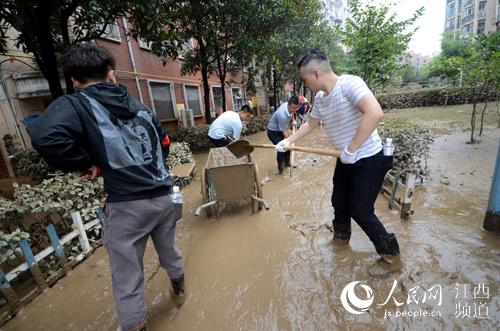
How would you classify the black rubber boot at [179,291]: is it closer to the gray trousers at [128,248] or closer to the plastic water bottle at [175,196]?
the gray trousers at [128,248]

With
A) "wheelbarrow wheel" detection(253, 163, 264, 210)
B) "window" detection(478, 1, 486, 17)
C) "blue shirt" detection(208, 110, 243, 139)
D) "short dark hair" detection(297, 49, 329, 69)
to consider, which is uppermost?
"window" detection(478, 1, 486, 17)

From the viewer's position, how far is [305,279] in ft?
7.34

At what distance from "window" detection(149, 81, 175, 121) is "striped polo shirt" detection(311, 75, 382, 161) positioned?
978 cm

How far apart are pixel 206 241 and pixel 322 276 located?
145cm

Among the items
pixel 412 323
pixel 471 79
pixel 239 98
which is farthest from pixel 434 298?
pixel 239 98

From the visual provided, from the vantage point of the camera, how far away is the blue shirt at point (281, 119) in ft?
17.3

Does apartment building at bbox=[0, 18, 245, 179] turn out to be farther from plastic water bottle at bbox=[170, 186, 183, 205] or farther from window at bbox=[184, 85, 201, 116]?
plastic water bottle at bbox=[170, 186, 183, 205]

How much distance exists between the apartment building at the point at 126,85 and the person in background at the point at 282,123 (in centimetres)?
372

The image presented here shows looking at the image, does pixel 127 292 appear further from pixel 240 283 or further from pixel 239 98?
pixel 239 98

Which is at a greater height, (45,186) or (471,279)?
(45,186)

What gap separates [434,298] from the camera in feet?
6.22

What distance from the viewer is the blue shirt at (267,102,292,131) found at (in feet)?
17.3

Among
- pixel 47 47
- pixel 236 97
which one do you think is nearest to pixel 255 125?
pixel 236 97

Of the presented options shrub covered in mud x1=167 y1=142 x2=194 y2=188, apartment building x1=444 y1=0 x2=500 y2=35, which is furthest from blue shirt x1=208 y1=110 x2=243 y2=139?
apartment building x1=444 y1=0 x2=500 y2=35
